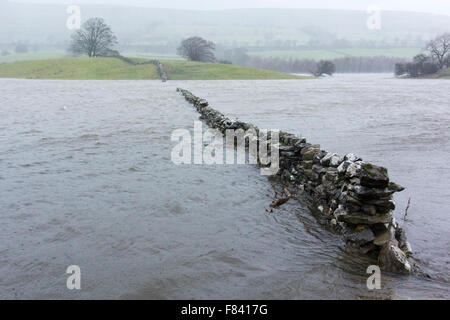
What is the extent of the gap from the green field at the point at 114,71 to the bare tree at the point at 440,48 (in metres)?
54.4

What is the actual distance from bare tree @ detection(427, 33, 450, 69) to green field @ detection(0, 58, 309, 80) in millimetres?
54358

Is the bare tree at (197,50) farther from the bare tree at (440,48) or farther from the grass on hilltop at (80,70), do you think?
the bare tree at (440,48)

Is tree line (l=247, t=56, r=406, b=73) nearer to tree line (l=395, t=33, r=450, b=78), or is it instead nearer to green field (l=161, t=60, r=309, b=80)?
tree line (l=395, t=33, r=450, b=78)

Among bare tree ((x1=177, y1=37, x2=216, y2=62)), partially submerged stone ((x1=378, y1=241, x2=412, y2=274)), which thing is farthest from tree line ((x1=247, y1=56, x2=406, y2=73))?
partially submerged stone ((x1=378, y1=241, x2=412, y2=274))

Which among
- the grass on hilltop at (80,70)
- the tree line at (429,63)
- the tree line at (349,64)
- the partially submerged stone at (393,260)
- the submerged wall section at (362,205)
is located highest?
the tree line at (349,64)

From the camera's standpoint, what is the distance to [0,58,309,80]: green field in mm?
75688

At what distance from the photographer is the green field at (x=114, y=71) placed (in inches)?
2980

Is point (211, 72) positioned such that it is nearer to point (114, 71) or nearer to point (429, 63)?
point (114, 71)

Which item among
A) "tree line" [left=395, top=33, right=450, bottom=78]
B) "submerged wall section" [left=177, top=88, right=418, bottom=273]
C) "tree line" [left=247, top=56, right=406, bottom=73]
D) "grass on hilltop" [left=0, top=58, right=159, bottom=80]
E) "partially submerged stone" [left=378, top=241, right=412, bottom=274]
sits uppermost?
"tree line" [left=247, top=56, right=406, bottom=73]

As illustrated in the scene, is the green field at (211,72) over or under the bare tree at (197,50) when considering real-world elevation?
under

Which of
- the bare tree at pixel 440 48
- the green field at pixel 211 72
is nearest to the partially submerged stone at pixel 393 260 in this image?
the green field at pixel 211 72
